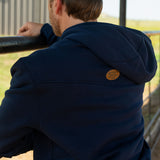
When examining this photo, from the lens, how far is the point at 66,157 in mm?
1028

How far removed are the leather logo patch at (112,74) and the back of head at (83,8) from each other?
24 centimetres

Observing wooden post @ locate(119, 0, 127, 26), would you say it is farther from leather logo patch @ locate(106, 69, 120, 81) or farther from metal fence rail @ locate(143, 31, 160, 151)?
leather logo patch @ locate(106, 69, 120, 81)

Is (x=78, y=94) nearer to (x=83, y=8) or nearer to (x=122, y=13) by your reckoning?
(x=83, y=8)

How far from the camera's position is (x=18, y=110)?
0.95 metres

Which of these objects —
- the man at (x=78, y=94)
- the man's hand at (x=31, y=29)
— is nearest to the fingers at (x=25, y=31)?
the man's hand at (x=31, y=29)

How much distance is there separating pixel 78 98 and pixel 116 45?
0.78ft

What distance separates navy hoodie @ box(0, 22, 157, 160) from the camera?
0.94m

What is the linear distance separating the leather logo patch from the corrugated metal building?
1221mm

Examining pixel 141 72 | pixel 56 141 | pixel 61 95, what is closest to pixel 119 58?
pixel 141 72

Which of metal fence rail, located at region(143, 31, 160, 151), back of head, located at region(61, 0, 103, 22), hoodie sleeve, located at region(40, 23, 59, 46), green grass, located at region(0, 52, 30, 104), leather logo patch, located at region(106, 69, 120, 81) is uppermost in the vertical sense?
back of head, located at region(61, 0, 103, 22)

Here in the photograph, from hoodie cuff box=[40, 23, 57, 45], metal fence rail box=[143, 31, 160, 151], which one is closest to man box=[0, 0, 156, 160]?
hoodie cuff box=[40, 23, 57, 45]

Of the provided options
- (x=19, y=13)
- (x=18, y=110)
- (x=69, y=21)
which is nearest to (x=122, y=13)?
(x=19, y=13)

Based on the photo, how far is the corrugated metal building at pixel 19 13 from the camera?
85.5 inches

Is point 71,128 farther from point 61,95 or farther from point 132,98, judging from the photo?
point 132,98
